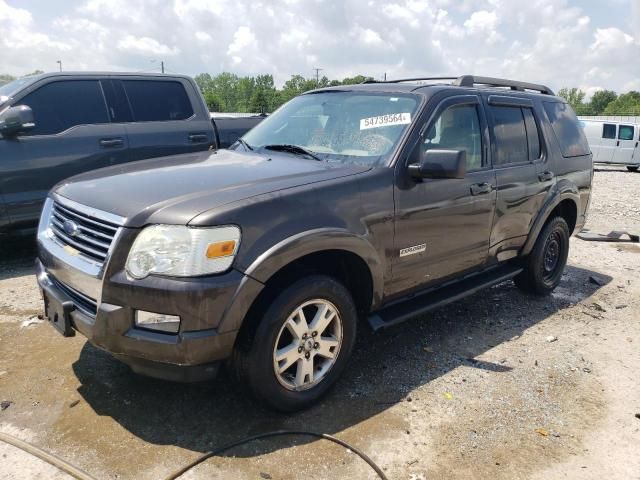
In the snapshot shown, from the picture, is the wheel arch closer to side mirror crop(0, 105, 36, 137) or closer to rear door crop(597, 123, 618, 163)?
side mirror crop(0, 105, 36, 137)

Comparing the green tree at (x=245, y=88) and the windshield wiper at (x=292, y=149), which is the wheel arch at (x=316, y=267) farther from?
the green tree at (x=245, y=88)

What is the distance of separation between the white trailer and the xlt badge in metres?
18.7

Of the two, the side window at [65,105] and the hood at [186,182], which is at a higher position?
the side window at [65,105]

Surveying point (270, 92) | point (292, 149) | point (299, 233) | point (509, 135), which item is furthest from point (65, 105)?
point (270, 92)

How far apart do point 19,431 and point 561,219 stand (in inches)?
184

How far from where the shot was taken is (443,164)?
3.18 meters

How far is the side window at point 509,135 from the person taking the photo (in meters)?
4.21

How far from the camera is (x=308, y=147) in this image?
11.9 feet

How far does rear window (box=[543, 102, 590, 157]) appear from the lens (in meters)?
4.96

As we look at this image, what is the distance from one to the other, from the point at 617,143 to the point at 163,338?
69.6ft

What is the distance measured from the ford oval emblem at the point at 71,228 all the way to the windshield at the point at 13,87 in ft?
10.8

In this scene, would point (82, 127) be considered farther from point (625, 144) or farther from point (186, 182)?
point (625, 144)

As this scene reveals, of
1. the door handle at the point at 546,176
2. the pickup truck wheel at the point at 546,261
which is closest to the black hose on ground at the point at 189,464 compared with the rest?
the pickup truck wheel at the point at 546,261

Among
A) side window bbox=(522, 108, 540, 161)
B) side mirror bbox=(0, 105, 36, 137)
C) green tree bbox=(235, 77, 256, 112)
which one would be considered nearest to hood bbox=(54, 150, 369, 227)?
side window bbox=(522, 108, 540, 161)
